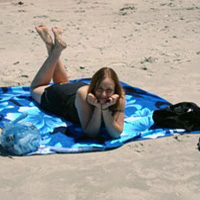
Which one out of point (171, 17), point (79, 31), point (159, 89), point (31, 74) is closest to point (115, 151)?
point (159, 89)

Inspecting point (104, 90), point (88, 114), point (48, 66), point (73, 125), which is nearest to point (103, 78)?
point (104, 90)

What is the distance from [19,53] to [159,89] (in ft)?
8.04

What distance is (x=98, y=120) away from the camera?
4023 millimetres

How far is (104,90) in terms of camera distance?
13.1 ft

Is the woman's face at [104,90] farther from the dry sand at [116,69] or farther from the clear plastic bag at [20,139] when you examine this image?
the clear plastic bag at [20,139]

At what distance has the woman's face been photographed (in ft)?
13.1

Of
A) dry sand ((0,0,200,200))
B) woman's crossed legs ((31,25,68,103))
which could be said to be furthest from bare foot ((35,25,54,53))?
dry sand ((0,0,200,200))

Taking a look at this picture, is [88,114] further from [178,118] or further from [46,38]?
[46,38]

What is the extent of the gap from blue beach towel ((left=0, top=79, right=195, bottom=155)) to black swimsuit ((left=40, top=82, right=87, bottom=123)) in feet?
0.20

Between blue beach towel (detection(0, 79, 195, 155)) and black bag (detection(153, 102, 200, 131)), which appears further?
black bag (detection(153, 102, 200, 131))

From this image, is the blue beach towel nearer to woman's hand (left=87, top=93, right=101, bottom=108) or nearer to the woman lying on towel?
the woman lying on towel

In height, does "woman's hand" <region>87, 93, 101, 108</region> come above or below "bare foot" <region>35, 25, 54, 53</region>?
below

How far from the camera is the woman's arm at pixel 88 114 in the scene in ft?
13.2

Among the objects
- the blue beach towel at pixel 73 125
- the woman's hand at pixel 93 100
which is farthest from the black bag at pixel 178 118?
the woman's hand at pixel 93 100
